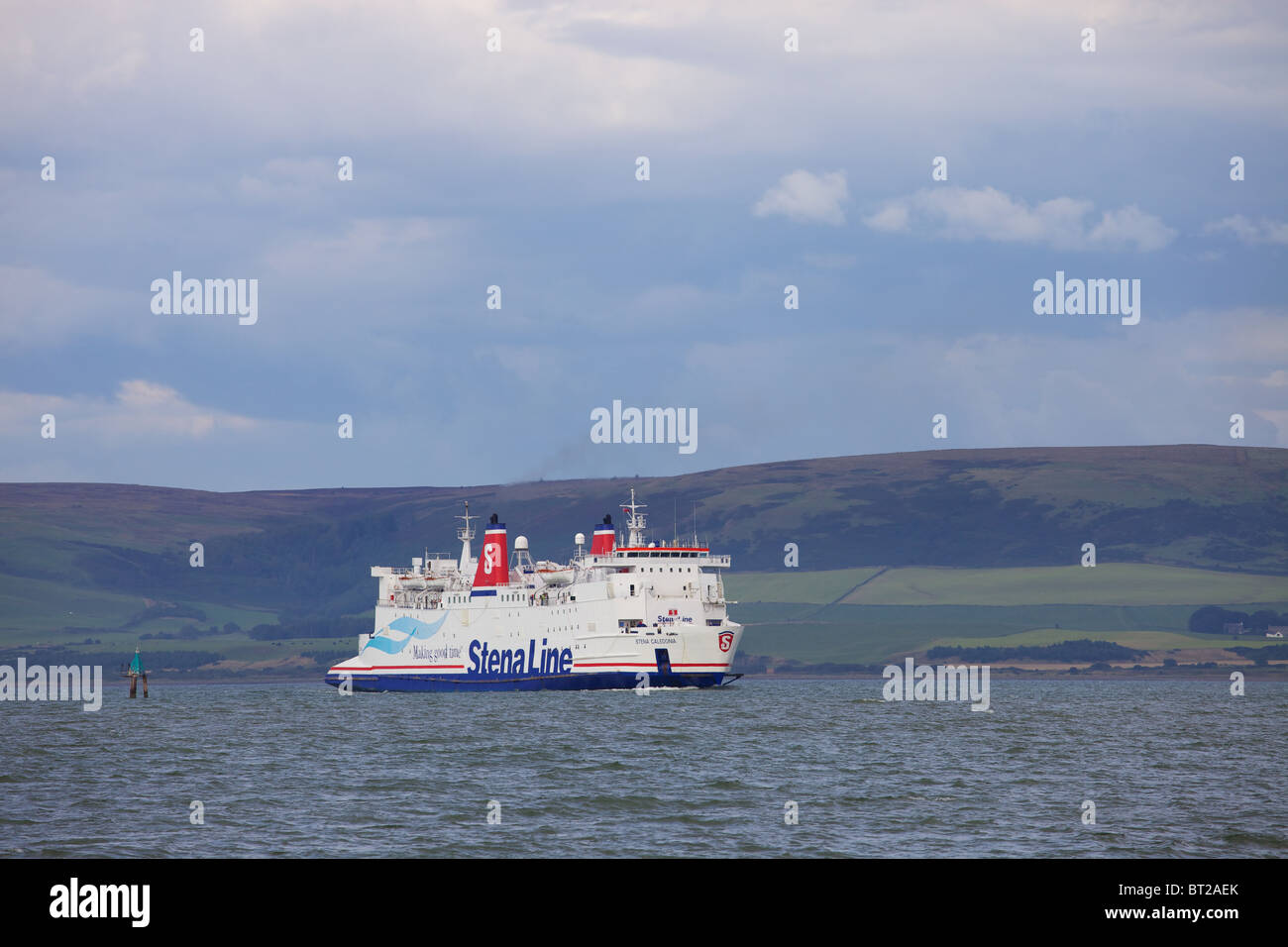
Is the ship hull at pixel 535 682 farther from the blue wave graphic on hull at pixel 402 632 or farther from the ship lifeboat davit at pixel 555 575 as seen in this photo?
the ship lifeboat davit at pixel 555 575

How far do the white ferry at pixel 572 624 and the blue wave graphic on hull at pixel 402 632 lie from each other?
90mm

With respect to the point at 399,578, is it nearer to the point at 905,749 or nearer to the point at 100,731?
the point at 100,731

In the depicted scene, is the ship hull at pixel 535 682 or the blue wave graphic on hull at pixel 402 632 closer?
the ship hull at pixel 535 682

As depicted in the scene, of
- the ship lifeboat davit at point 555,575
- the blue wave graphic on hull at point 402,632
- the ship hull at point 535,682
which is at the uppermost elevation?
the ship lifeboat davit at point 555,575

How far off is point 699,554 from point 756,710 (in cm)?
1375

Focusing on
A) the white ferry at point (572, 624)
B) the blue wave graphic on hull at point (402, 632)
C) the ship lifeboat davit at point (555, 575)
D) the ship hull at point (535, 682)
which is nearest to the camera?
the white ferry at point (572, 624)

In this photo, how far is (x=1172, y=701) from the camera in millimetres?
102500

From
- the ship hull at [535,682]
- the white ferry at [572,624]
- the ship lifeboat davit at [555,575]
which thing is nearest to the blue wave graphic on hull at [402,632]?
the white ferry at [572,624]

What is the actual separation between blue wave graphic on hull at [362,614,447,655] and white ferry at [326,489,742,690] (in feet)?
0.30

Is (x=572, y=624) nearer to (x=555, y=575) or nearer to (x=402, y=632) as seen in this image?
(x=555, y=575)

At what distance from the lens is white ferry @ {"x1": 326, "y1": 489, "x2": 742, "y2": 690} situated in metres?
85.3

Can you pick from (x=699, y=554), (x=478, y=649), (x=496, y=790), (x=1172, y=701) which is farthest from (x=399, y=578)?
(x=496, y=790)

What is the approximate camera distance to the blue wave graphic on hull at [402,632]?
10244 centimetres

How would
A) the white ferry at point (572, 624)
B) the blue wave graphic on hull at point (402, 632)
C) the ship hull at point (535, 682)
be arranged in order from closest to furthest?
the white ferry at point (572, 624)
the ship hull at point (535, 682)
the blue wave graphic on hull at point (402, 632)
